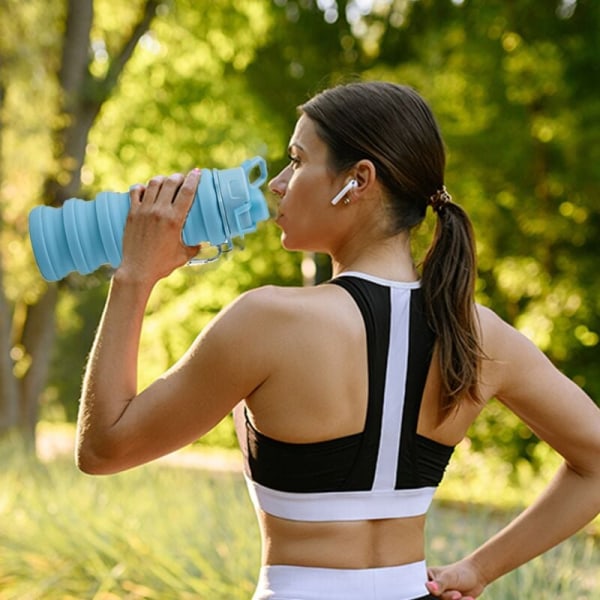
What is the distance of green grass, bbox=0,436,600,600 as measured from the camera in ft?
17.3

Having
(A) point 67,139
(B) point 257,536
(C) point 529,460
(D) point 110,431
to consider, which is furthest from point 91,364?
(C) point 529,460

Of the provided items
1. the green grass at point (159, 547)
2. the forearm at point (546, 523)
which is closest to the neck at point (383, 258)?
the forearm at point (546, 523)

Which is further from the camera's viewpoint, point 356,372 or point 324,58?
point 324,58

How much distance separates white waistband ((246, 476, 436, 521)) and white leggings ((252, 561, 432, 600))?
0.28ft

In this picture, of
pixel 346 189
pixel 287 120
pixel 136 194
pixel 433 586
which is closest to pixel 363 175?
pixel 346 189

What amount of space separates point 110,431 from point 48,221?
435 millimetres

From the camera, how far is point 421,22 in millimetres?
15664

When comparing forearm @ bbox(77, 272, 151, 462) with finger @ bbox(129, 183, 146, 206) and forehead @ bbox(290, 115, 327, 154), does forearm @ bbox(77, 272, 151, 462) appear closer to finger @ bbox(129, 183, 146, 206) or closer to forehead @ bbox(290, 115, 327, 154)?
finger @ bbox(129, 183, 146, 206)

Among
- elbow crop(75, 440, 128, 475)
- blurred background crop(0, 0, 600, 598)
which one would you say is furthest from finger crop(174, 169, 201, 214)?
blurred background crop(0, 0, 600, 598)

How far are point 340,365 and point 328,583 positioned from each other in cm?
35

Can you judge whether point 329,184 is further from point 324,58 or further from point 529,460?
point 324,58

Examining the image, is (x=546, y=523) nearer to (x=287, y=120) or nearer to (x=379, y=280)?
(x=379, y=280)

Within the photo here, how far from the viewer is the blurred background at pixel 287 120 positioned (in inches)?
476

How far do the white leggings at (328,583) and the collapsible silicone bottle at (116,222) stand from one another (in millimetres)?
532
